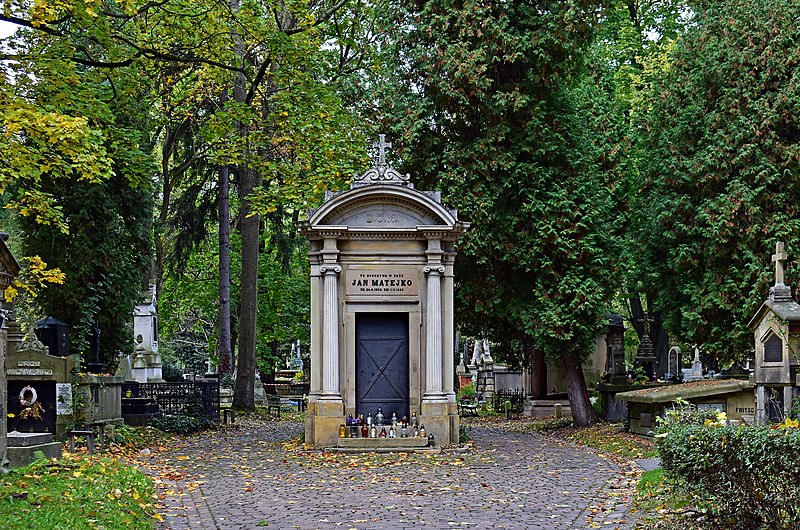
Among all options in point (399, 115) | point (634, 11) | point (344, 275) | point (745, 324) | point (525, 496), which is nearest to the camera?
point (525, 496)

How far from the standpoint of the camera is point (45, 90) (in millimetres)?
14750

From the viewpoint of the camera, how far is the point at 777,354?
48.6 ft

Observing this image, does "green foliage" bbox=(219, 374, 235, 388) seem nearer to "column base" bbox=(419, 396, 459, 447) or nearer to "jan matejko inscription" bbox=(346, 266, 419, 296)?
"jan matejko inscription" bbox=(346, 266, 419, 296)

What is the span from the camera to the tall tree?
20.3m

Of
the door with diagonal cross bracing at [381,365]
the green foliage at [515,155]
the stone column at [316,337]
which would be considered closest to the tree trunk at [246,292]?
the green foliage at [515,155]

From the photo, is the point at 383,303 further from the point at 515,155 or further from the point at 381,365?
the point at 515,155

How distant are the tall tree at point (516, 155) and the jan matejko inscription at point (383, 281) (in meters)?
2.83

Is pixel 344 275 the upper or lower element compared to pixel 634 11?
lower

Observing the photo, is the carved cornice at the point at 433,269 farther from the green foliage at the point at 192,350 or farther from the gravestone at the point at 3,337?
the green foliage at the point at 192,350

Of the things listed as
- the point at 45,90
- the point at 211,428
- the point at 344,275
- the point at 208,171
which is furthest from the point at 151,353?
the point at 45,90

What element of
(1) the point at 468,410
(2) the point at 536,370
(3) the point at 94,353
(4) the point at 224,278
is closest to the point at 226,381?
(4) the point at 224,278

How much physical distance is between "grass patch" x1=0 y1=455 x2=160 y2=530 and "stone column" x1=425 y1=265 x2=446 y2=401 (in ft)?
21.7

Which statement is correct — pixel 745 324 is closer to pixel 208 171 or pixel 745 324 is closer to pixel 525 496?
pixel 525 496

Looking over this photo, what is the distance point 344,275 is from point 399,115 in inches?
189
